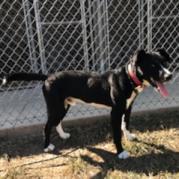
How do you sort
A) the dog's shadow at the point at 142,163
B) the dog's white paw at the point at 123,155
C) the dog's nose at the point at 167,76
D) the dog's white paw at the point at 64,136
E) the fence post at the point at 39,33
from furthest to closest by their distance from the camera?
1. the fence post at the point at 39,33
2. the dog's white paw at the point at 64,136
3. the dog's white paw at the point at 123,155
4. the dog's shadow at the point at 142,163
5. the dog's nose at the point at 167,76

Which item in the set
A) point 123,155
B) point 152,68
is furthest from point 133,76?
point 123,155

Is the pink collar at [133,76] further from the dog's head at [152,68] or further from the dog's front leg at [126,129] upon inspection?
the dog's front leg at [126,129]

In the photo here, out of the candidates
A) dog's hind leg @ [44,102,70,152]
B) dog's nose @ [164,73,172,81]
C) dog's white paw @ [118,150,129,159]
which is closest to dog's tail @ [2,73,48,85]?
dog's hind leg @ [44,102,70,152]

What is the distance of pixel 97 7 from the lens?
4.84m

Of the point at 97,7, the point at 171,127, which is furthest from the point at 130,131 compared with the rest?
the point at 97,7

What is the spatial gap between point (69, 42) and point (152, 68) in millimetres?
2214

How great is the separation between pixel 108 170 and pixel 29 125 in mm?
1061

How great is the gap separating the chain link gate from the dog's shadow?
2.38 ft

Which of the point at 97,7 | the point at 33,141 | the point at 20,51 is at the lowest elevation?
the point at 33,141

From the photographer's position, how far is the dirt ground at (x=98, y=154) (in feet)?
12.1

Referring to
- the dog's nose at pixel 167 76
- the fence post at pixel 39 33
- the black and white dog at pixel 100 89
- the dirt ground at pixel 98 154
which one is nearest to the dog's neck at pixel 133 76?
the black and white dog at pixel 100 89

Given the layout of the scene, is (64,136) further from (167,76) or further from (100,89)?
(167,76)

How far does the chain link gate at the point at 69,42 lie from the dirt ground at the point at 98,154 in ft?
0.61

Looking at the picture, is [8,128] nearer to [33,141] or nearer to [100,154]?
[33,141]
